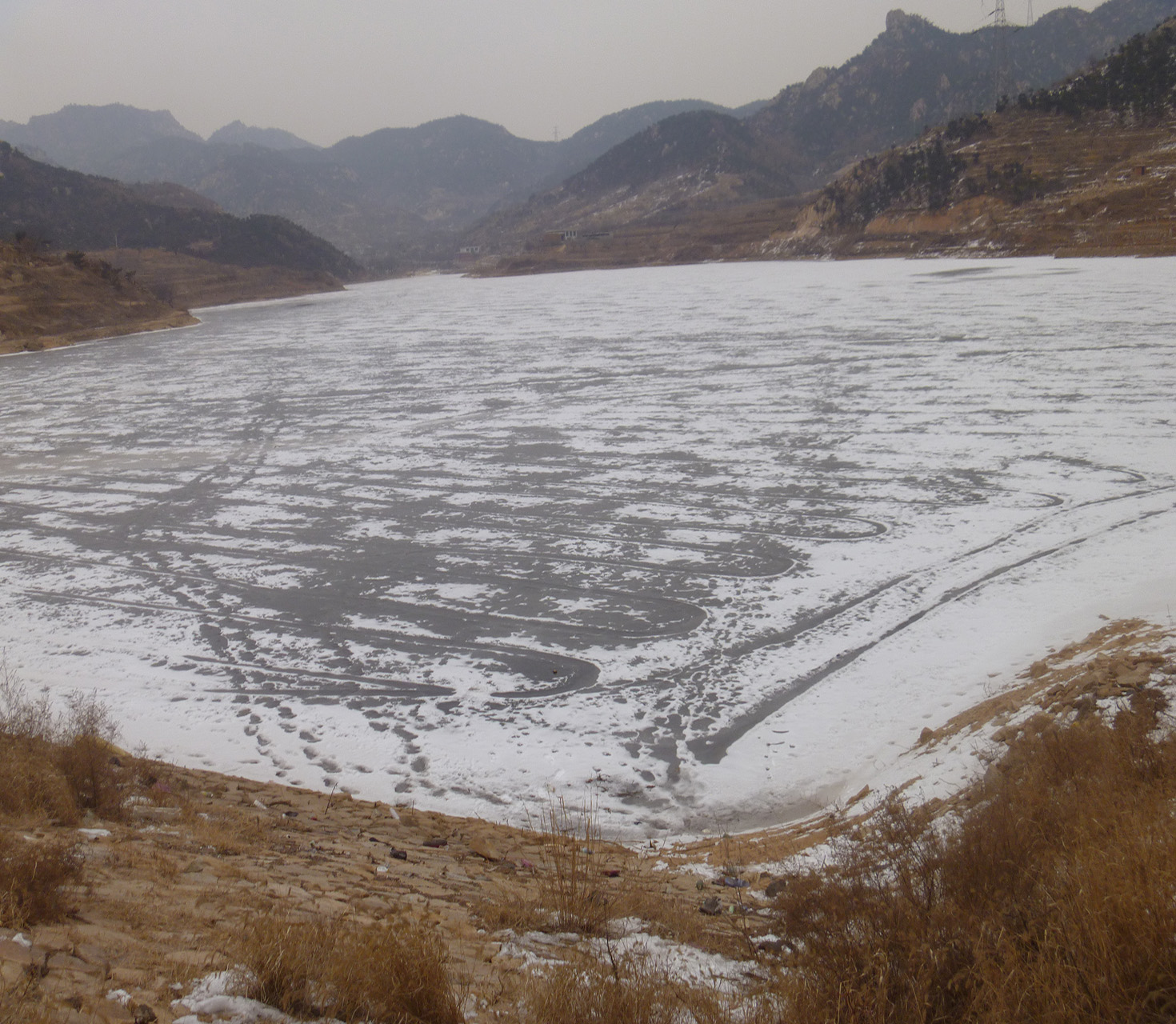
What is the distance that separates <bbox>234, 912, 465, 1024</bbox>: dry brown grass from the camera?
8.64ft

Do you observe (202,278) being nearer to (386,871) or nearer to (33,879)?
(386,871)

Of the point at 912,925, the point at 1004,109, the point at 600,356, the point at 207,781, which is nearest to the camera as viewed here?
the point at 912,925

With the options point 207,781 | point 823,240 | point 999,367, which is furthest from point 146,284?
point 207,781

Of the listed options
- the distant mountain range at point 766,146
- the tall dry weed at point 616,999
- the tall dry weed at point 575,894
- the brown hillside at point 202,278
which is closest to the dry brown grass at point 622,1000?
the tall dry weed at point 616,999

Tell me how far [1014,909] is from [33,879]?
360 cm

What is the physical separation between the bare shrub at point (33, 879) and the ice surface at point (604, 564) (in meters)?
2.24

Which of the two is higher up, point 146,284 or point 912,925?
point 146,284

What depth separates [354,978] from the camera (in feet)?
8.85

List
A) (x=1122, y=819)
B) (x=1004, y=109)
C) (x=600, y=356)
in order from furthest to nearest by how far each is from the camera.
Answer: (x=1004, y=109) < (x=600, y=356) < (x=1122, y=819)

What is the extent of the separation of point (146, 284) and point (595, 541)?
73.3m

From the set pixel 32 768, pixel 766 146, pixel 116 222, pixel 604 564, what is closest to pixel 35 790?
pixel 32 768

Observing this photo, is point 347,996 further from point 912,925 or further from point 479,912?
point 912,925

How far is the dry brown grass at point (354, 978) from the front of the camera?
8.64ft

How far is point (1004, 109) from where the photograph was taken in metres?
67.6
